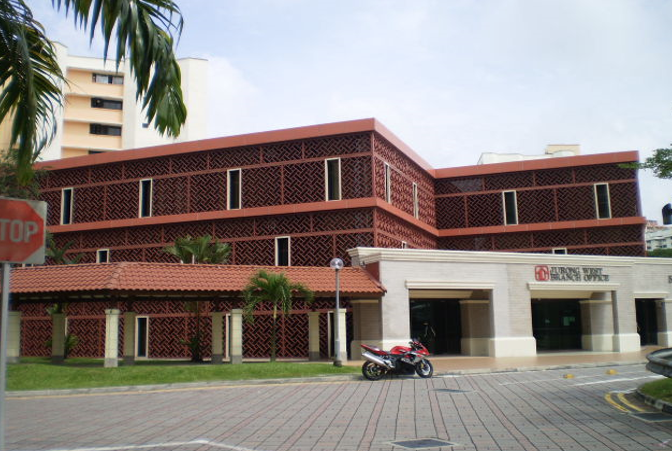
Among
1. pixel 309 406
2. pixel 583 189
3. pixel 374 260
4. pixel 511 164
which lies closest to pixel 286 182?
pixel 374 260

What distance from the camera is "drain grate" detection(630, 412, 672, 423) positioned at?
1113 cm

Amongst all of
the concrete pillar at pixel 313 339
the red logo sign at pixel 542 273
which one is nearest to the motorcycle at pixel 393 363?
the concrete pillar at pixel 313 339

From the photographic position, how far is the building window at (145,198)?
38125 millimetres

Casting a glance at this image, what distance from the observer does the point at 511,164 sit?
43281mm

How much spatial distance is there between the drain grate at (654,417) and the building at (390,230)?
642 inches

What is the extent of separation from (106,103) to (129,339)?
44780 mm

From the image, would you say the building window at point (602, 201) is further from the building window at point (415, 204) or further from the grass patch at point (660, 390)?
the grass patch at point (660, 390)

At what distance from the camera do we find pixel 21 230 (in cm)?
562

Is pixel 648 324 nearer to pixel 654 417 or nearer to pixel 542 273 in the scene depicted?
pixel 542 273

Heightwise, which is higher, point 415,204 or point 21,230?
point 415,204

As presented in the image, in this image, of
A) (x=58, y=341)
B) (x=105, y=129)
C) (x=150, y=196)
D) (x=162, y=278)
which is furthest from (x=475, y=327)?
(x=105, y=129)

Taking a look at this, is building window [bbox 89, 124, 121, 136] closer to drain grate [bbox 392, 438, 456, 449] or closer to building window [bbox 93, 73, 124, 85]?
building window [bbox 93, 73, 124, 85]

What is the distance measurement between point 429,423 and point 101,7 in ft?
25.9

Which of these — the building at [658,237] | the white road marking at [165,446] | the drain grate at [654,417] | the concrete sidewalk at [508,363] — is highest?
the building at [658,237]
